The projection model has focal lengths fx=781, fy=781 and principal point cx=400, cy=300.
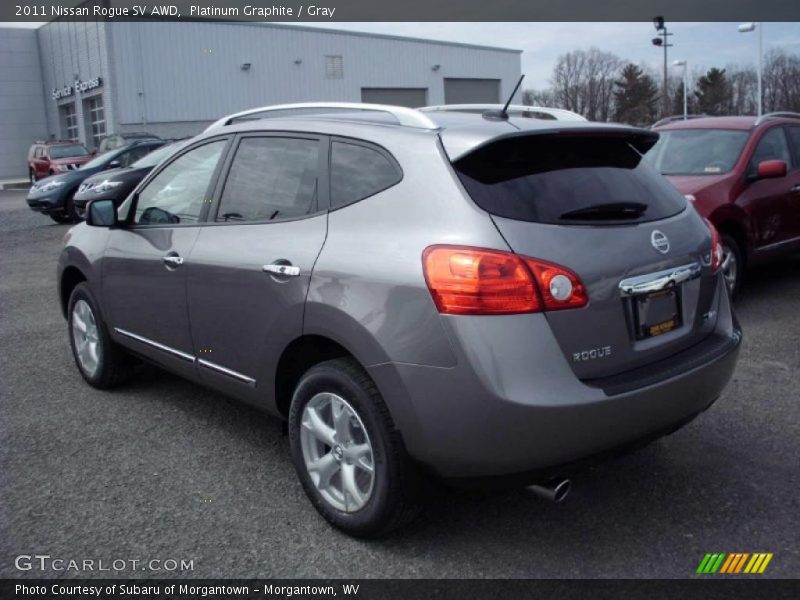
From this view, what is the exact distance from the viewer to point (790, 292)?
7.54 metres

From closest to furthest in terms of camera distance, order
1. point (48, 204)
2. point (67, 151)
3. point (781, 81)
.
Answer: point (48, 204) → point (67, 151) → point (781, 81)

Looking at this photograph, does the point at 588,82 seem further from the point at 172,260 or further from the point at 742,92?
the point at 172,260

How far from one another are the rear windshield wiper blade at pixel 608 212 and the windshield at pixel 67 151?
25.7 m

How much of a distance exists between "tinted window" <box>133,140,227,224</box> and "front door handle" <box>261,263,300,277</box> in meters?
0.85

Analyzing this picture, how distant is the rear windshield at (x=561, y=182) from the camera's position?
291 cm

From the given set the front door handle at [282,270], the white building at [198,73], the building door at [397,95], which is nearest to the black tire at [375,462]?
the front door handle at [282,270]

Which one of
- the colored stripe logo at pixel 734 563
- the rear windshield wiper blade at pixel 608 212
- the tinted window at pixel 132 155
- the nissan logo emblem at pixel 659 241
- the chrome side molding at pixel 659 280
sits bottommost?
the colored stripe logo at pixel 734 563

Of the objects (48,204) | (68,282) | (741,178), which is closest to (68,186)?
(48,204)

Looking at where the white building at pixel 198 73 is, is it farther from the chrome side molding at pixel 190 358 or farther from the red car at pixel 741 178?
the chrome side molding at pixel 190 358

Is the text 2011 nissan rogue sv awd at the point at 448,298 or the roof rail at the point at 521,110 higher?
the roof rail at the point at 521,110

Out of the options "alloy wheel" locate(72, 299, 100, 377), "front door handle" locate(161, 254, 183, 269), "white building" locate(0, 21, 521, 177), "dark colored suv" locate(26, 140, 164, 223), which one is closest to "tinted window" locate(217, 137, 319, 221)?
"front door handle" locate(161, 254, 183, 269)

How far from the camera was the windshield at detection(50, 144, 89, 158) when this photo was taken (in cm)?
2583

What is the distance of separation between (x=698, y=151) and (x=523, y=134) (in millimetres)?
5207
